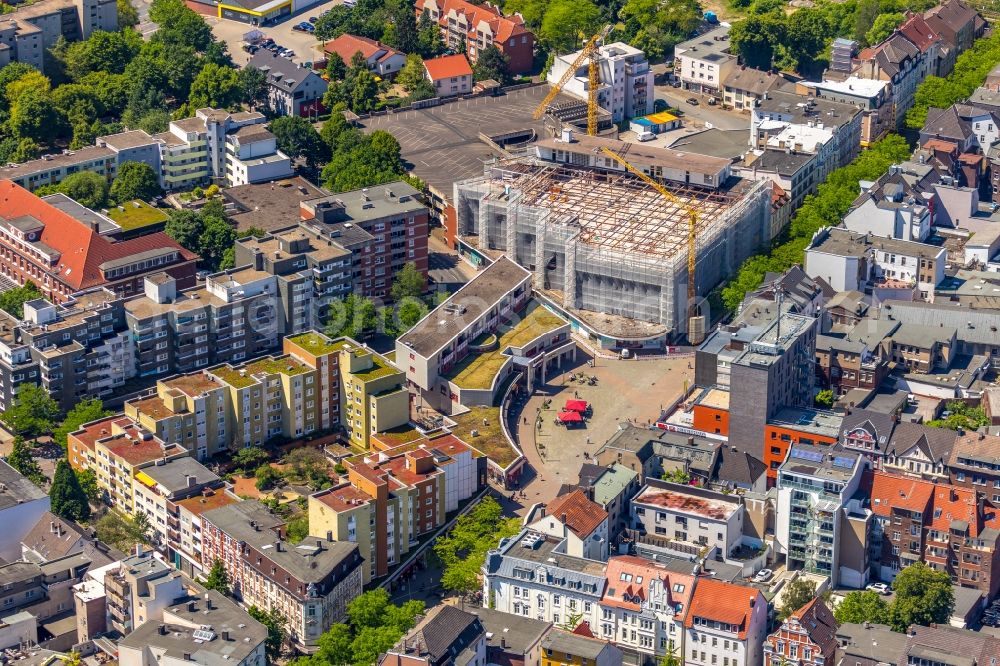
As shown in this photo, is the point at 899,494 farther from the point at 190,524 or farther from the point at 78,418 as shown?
the point at 78,418

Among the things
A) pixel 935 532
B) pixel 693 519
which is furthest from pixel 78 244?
pixel 935 532

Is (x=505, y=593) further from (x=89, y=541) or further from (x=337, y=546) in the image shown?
(x=89, y=541)

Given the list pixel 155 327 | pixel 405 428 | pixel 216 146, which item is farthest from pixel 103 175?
pixel 405 428

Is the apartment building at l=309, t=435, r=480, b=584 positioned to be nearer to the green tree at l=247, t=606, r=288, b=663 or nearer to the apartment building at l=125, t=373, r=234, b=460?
the green tree at l=247, t=606, r=288, b=663

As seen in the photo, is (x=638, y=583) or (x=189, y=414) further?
(x=189, y=414)

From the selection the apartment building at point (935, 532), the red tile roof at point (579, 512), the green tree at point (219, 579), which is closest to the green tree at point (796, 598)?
the apartment building at point (935, 532)

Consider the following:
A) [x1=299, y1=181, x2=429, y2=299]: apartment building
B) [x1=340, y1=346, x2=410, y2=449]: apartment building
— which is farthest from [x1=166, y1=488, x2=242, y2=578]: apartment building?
[x1=299, y1=181, x2=429, y2=299]: apartment building

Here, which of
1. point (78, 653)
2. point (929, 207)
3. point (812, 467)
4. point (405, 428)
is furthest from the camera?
point (929, 207)
